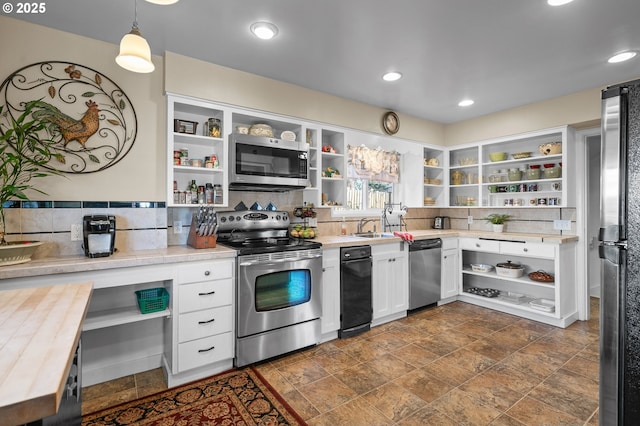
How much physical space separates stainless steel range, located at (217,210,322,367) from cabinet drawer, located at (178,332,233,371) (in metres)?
0.09

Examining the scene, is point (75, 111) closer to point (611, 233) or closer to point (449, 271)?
point (611, 233)

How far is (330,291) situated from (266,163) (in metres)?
1.38

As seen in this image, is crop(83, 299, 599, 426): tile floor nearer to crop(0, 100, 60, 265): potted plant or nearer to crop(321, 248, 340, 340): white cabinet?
crop(321, 248, 340, 340): white cabinet

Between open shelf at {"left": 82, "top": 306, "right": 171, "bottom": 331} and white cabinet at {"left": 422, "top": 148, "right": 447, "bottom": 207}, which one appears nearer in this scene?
open shelf at {"left": 82, "top": 306, "right": 171, "bottom": 331}

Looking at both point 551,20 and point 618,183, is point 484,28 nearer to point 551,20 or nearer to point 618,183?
point 551,20

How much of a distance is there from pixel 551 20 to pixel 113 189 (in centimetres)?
344

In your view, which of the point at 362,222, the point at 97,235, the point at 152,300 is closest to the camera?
the point at 97,235

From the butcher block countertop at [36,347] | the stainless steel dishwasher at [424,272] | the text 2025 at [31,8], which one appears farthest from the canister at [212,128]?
the stainless steel dishwasher at [424,272]

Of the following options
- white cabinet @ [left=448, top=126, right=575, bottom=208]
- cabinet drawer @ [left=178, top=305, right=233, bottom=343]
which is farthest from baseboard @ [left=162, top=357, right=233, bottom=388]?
white cabinet @ [left=448, top=126, right=575, bottom=208]

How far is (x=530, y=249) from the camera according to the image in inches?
145

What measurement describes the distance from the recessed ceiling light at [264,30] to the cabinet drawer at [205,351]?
2.29 m

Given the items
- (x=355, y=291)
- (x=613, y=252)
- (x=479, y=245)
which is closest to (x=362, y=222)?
(x=355, y=291)

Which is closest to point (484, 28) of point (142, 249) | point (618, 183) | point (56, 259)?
point (618, 183)

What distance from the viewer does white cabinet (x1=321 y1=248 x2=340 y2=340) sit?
3.06m
